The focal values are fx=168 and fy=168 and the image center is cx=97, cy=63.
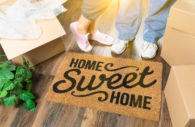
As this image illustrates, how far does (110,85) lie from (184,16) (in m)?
0.57

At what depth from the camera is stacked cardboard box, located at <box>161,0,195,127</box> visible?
2.46 feet

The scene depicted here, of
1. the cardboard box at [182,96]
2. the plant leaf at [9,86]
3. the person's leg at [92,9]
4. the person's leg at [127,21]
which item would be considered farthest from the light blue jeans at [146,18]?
the plant leaf at [9,86]

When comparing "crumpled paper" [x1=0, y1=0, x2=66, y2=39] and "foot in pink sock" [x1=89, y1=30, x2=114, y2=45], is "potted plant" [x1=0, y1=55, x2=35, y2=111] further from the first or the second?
"foot in pink sock" [x1=89, y1=30, x2=114, y2=45]

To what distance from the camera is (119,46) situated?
4.04ft

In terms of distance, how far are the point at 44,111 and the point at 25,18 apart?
64 cm

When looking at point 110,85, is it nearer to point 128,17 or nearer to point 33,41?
point 128,17

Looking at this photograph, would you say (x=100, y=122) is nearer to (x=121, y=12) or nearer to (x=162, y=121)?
(x=162, y=121)

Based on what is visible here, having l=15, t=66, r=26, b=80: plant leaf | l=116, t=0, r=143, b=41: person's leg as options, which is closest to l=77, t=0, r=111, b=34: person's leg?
l=116, t=0, r=143, b=41: person's leg

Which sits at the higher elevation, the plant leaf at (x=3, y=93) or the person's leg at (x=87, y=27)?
the person's leg at (x=87, y=27)

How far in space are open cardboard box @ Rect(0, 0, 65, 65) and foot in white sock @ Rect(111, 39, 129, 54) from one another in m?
0.38

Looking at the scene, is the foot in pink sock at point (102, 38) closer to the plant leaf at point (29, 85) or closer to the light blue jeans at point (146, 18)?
the light blue jeans at point (146, 18)

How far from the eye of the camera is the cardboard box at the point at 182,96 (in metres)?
0.73

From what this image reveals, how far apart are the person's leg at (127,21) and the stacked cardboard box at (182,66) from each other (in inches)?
9.0

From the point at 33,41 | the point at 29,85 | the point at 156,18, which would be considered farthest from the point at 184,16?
the point at 29,85
